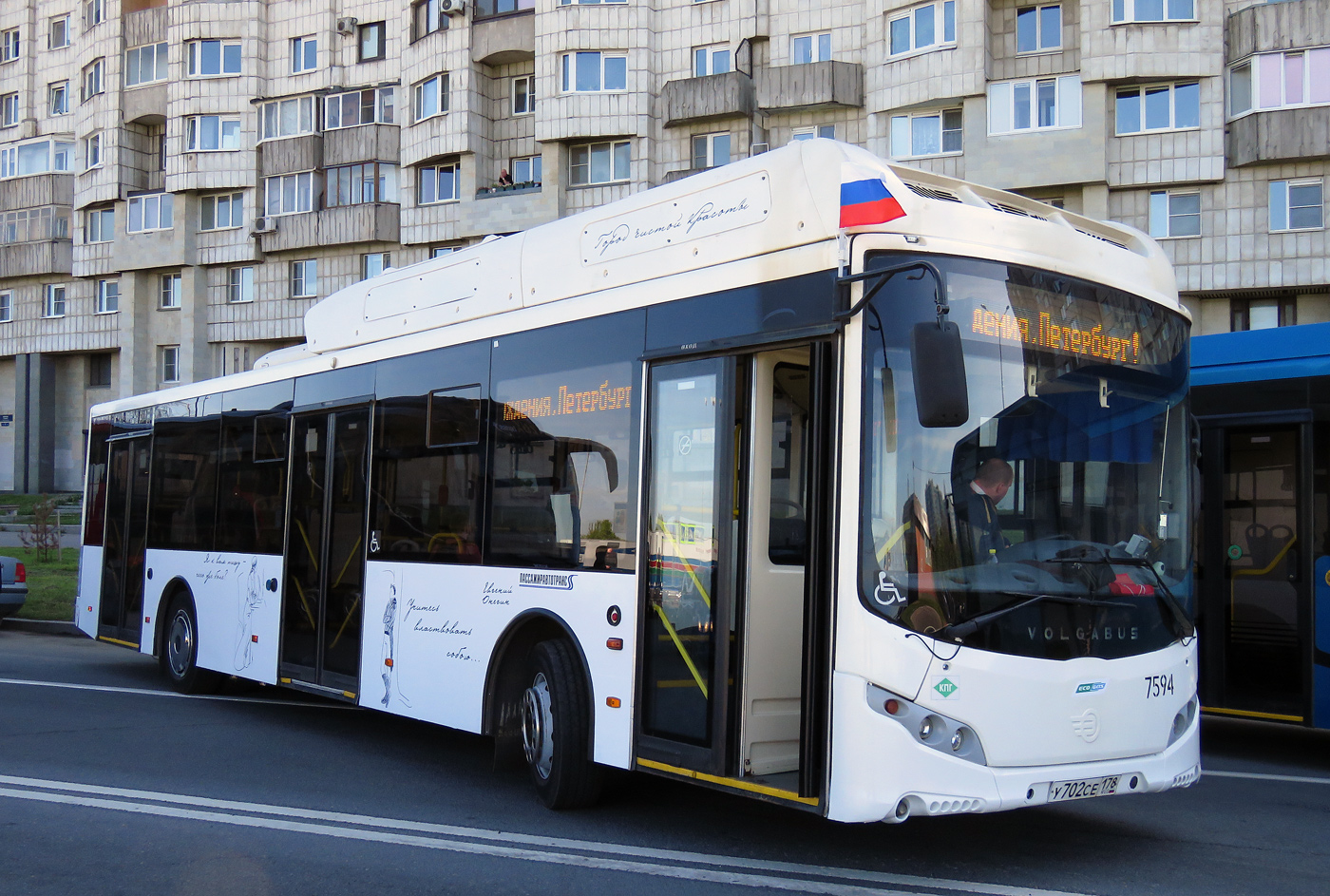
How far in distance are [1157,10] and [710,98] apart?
37.7 feet

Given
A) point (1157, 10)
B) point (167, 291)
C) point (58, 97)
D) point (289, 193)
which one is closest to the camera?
point (1157, 10)

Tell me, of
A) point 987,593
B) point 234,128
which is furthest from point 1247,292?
point 234,128

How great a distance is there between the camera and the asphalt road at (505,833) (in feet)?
18.9

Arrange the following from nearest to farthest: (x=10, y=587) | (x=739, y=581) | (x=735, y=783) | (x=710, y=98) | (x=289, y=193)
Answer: (x=735, y=783)
(x=739, y=581)
(x=10, y=587)
(x=710, y=98)
(x=289, y=193)

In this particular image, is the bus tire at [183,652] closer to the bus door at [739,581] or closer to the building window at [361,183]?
the bus door at [739,581]

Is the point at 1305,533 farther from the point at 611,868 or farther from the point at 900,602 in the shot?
the point at 611,868

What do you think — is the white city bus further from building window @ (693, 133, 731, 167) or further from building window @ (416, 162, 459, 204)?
building window @ (416, 162, 459, 204)

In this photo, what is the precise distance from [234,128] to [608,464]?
42537mm

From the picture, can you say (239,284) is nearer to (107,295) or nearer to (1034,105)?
(107,295)

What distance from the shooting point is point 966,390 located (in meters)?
5.16

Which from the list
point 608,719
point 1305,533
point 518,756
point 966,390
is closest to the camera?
point 966,390

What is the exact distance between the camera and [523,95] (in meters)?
39.2

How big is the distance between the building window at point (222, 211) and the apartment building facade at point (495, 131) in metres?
0.12

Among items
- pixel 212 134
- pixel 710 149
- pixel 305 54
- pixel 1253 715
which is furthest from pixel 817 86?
pixel 1253 715
